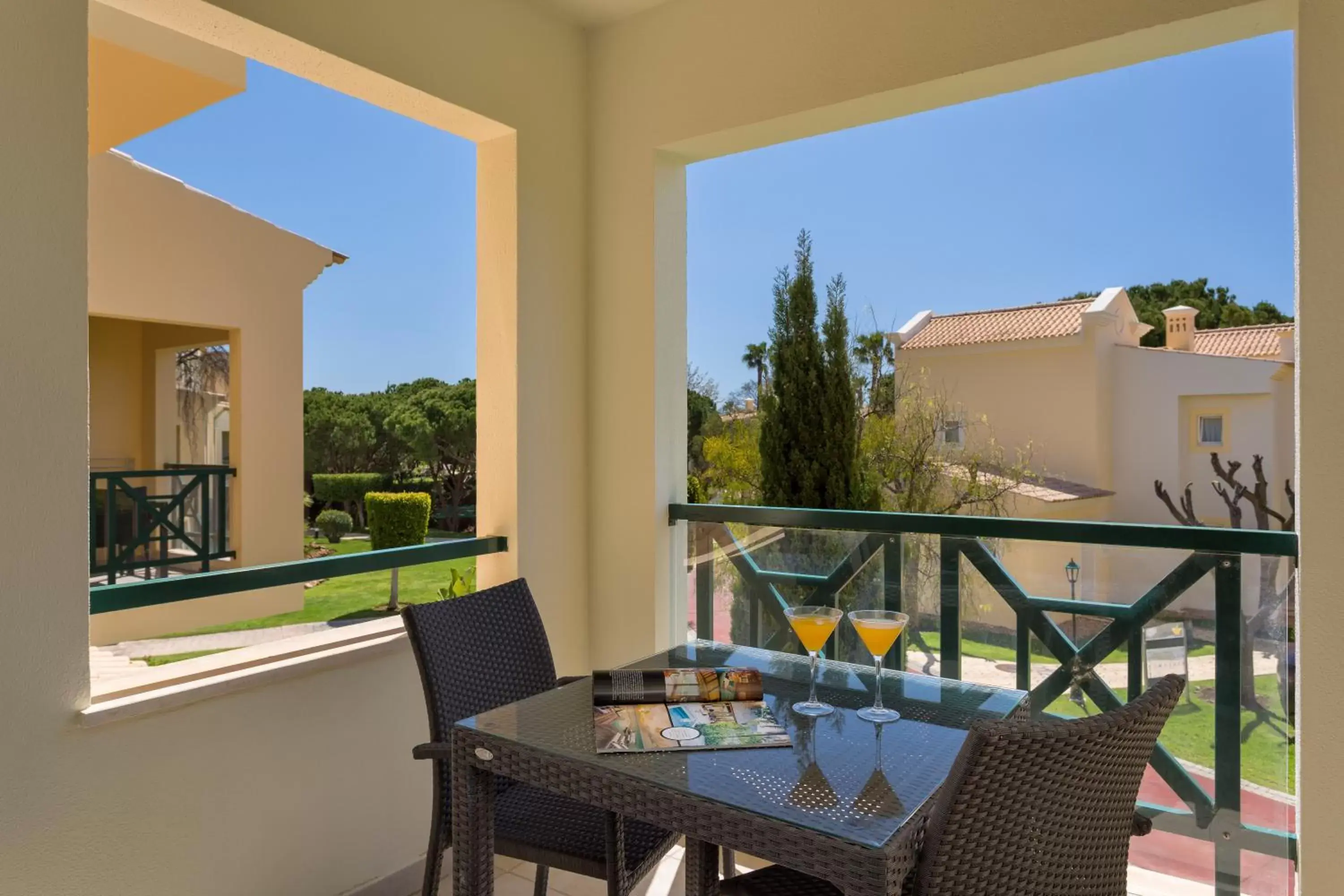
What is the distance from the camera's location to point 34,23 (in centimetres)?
171

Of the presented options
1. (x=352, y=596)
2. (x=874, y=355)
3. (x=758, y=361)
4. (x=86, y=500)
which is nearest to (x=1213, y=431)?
(x=874, y=355)

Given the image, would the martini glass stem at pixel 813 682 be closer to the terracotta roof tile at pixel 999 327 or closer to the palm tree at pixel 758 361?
the palm tree at pixel 758 361

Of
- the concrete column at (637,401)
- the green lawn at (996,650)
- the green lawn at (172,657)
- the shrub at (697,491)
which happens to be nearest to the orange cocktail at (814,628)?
the green lawn at (996,650)

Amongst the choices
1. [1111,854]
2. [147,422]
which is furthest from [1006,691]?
[147,422]

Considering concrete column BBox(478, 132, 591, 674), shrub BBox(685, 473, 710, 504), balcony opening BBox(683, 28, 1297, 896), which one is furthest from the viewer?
shrub BBox(685, 473, 710, 504)

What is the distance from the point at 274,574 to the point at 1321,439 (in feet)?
8.33

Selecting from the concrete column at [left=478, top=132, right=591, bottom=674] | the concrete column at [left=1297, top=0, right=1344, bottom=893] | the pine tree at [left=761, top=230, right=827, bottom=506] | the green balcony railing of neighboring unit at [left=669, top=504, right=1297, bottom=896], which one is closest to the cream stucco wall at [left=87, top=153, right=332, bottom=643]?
the pine tree at [left=761, top=230, right=827, bottom=506]

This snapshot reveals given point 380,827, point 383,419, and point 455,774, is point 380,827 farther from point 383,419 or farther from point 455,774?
point 383,419

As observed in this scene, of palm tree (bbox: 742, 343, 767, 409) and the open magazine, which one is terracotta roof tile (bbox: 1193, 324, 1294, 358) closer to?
palm tree (bbox: 742, 343, 767, 409)

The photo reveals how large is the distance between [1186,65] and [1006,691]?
441 inches

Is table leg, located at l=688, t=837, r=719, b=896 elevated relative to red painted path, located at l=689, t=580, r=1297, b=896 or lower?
elevated

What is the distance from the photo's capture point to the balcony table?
1132 mm

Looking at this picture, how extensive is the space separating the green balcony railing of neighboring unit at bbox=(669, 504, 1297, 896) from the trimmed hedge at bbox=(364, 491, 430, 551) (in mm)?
7368

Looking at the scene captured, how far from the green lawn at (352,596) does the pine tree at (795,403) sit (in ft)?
11.9
